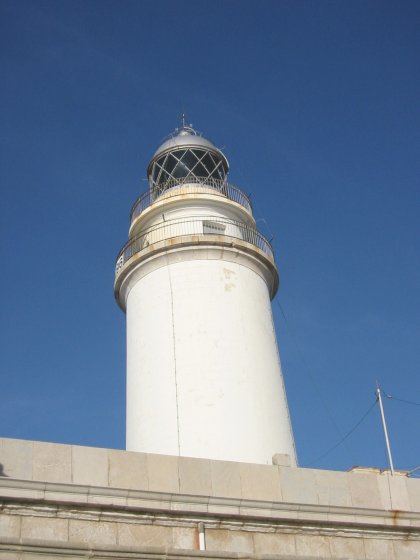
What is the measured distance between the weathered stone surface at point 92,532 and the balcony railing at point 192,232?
9.16 meters

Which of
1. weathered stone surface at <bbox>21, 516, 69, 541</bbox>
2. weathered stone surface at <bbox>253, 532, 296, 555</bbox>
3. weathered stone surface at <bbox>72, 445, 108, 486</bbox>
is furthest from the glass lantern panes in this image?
weathered stone surface at <bbox>21, 516, 69, 541</bbox>

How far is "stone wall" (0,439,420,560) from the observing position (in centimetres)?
903

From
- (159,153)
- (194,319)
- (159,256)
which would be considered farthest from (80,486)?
(159,153)

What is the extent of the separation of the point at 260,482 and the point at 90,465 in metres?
2.35

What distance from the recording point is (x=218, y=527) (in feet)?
32.7

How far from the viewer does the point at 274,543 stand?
33.4 feet

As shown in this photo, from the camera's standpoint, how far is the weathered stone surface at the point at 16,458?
9578 mm

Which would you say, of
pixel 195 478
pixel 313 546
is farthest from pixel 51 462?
pixel 313 546

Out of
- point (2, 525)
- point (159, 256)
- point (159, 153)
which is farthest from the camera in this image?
point (159, 153)

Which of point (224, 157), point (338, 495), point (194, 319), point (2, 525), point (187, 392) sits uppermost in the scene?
point (224, 157)

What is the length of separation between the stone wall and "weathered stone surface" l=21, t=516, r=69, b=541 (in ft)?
0.04

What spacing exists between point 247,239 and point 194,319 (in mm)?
2840

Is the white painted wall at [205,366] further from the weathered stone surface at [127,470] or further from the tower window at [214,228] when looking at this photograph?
the weathered stone surface at [127,470]

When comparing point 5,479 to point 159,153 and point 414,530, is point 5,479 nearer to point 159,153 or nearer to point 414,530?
point 414,530
